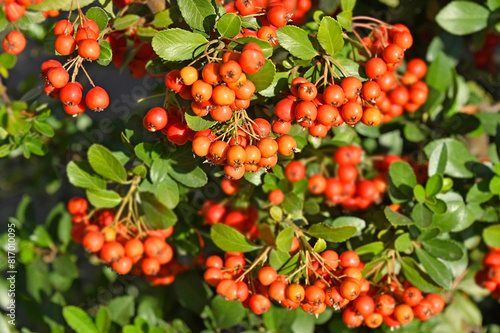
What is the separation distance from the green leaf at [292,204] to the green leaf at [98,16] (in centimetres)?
75

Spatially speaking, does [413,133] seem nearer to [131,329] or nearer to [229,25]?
[229,25]

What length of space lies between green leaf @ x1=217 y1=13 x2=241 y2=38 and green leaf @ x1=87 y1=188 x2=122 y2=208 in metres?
0.69

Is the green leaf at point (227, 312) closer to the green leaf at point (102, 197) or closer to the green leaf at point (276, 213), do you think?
the green leaf at point (276, 213)

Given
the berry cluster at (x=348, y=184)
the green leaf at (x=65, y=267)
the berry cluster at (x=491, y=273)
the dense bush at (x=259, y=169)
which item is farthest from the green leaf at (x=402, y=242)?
the green leaf at (x=65, y=267)

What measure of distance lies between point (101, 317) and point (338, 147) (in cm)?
106

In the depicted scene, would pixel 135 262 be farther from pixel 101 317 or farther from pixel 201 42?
pixel 201 42

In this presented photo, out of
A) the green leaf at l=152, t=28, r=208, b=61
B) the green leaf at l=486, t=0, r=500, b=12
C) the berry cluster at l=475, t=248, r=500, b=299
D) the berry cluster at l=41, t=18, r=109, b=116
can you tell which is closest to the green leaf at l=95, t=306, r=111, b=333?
the berry cluster at l=41, t=18, r=109, b=116

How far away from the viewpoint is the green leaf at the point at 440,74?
6.17ft

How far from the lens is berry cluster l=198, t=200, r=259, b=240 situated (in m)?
1.62

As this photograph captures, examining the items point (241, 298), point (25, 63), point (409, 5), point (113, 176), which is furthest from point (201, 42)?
point (25, 63)

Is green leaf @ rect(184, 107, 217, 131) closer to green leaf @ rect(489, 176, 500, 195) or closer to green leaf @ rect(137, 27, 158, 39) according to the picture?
green leaf @ rect(137, 27, 158, 39)

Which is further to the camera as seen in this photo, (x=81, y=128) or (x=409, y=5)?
(x=81, y=128)

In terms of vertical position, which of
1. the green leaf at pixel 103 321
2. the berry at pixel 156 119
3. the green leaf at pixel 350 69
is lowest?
the green leaf at pixel 103 321

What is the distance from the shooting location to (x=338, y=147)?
1741mm
